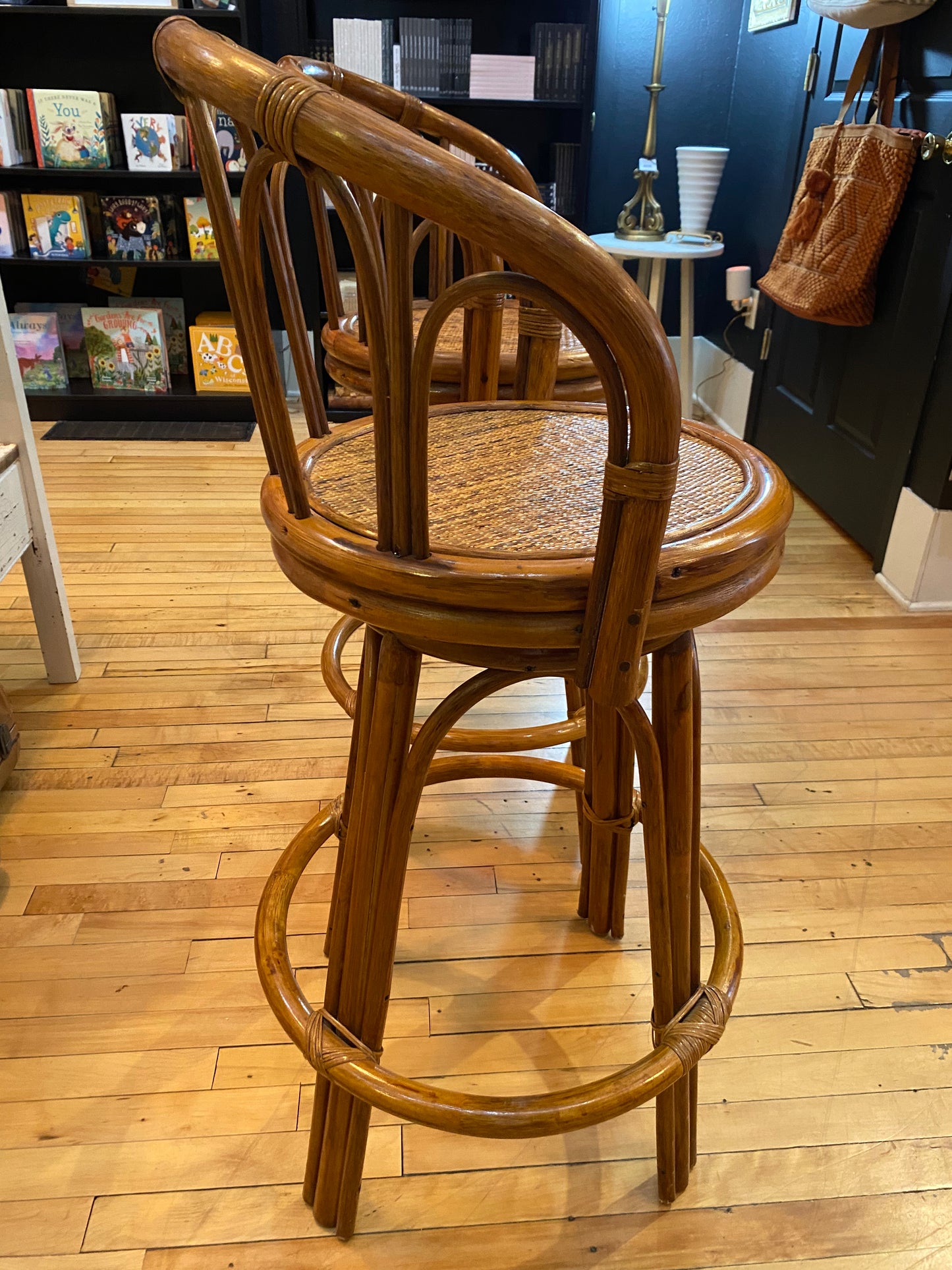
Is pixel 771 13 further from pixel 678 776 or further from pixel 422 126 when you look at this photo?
pixel 678 776

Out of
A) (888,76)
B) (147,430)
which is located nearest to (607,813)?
(888,76)

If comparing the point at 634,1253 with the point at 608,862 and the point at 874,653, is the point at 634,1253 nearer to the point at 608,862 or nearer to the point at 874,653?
the point at 608,862

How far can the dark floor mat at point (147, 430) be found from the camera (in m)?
3.19

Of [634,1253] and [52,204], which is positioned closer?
[634,1253]

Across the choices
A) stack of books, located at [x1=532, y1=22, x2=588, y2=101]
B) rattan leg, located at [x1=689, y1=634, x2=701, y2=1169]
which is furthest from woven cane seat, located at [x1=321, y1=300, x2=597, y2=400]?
stack of books, located at [x1=532, y1=22, x2=588, y2=101]

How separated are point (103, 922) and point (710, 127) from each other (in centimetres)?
333

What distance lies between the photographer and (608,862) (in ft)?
4.23

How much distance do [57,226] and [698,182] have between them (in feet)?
6.95

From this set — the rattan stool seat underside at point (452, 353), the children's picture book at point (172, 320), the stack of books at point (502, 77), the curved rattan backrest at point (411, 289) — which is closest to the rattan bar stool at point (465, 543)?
the curved rattan backrest at point (411, 289)

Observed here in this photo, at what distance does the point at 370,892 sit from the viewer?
0.84 metres

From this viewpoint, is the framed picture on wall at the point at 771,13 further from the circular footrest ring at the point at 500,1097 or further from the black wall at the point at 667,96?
the circular footrest ring at the point at 500,1097

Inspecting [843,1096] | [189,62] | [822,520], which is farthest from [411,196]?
[822,520]

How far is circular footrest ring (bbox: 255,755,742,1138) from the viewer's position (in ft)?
2.70

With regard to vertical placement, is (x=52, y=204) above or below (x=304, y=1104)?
above
